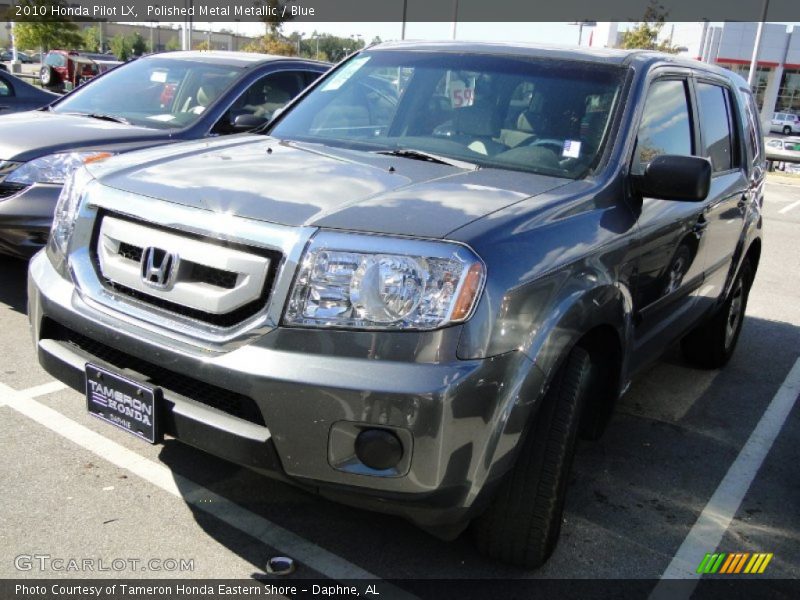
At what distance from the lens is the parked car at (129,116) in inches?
197

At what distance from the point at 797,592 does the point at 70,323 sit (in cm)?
275

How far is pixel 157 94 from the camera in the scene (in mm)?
6352

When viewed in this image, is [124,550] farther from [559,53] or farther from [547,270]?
[559,53]

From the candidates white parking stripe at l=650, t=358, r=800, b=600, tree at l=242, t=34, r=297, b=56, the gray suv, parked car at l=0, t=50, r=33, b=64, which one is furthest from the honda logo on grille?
parked car at l=0, t=50, r=33, b=64

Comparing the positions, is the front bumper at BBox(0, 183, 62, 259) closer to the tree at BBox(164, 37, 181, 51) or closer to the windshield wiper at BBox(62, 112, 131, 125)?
the windshield wiper at BBox(62, 112, 131, 125)

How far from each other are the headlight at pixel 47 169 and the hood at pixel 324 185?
6.81ft

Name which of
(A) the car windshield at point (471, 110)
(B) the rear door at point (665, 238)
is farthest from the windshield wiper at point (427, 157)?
(B) the rear door at point (665, 238)

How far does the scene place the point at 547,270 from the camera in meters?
2.51

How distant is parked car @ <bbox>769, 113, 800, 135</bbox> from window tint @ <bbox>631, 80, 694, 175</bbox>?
50659 mm

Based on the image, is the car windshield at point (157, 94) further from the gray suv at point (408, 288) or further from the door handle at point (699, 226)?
the door handle at point (699, 226)

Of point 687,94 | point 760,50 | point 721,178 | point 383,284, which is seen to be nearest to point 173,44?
point 760,50

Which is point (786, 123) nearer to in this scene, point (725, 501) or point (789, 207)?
point (789, 207)

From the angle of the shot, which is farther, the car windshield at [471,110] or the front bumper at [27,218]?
the front bumper at [27,218]

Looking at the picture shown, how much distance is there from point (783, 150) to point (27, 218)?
85.4 ft
